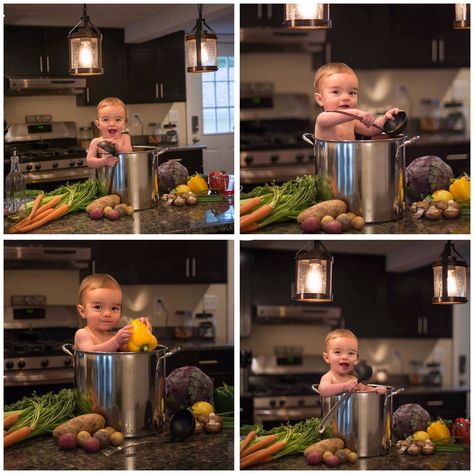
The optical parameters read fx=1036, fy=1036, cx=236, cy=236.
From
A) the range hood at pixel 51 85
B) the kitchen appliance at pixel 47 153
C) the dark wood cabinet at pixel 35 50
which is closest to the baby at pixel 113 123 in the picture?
the kitchen appliance at pixel 47 153

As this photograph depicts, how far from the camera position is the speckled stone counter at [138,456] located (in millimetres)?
1595

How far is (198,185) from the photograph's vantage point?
1952mm

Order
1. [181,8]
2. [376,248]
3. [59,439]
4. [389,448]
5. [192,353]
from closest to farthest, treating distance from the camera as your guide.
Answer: [59,439], [389,448], [181,8], [192,353], [376,248]

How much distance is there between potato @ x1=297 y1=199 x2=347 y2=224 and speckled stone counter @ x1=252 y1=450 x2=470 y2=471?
40cm

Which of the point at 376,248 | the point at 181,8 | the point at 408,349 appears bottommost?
the point at 408,349

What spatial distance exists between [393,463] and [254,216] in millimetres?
466

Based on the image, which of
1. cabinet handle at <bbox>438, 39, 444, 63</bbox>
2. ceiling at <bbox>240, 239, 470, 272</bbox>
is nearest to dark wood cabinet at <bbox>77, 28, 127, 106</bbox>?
ceiling at <bbox>240, 239, 470, 272</bbox>

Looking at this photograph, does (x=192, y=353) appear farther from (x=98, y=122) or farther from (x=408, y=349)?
(x=408, y=349)

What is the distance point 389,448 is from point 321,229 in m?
0.40

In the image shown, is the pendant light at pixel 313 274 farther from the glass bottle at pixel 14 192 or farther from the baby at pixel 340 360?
the glass bottle at pixel 14 192

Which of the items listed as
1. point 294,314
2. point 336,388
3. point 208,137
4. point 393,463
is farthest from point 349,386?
point 294,314

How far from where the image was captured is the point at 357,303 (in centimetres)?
542

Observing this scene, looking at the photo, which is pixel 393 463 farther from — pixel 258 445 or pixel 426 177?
pixel 426 177

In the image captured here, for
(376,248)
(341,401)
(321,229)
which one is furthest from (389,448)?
(376,248)
